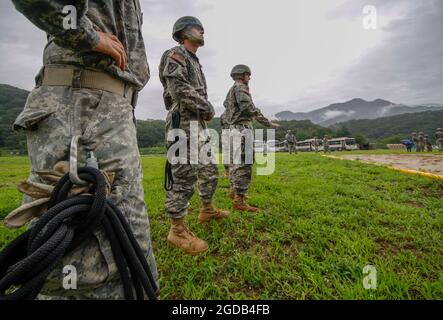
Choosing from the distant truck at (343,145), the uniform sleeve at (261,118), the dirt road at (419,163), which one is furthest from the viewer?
the distant truck at (343,145)

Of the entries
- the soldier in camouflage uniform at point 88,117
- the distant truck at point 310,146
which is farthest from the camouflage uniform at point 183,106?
the distant truck at point 310,146

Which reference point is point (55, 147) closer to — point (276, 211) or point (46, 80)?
point (46, 80)

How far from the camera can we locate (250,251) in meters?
2.44

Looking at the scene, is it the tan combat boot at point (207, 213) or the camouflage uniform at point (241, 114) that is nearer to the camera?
the tan combat boot at point (207, 213)

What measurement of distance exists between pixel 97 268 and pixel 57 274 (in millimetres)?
145

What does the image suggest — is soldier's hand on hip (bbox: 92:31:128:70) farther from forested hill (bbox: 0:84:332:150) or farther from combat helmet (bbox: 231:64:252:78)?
forested hill (bbox: 0:84:332:150)

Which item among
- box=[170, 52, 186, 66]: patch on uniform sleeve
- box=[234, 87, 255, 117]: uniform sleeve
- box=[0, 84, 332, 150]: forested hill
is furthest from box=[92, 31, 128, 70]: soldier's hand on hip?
box=[0, 84, 332, 150]: forested hill

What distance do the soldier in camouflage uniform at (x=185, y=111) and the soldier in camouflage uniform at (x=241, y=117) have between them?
90cm

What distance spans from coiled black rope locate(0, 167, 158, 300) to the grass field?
103cm

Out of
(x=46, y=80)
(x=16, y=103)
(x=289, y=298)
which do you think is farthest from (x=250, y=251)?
(x=16, y=103)

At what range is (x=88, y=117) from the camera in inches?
44.9

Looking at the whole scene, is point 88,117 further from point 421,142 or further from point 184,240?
point 421,142

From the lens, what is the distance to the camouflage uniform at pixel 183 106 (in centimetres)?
267

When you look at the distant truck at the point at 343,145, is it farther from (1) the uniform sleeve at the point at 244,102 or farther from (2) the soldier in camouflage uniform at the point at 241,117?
(1) the uniform sleeve at the point at 244,102
